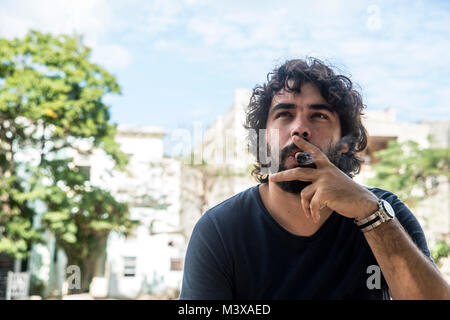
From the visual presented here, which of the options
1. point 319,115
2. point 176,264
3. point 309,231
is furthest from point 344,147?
point 176,264

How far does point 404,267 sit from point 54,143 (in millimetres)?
8055

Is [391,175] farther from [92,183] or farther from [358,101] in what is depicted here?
[358,101]

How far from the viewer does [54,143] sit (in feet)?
26.2

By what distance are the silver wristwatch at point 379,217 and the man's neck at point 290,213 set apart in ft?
0.50

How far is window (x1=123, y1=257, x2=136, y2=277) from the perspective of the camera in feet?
32.9

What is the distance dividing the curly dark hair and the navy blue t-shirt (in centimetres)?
20

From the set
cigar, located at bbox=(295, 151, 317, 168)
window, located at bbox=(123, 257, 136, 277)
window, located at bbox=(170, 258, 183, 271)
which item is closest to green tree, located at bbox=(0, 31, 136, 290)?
window, located at bbox=(123, 257, 136, 277)

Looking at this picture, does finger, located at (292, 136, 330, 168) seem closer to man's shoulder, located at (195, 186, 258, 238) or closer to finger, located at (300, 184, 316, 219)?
finger, located at (300, 184, 316, 219)

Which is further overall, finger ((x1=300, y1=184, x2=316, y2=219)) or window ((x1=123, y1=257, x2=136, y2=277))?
window ((x1=123, y1=257, x2=136, y2=277))

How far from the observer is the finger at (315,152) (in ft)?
2.27

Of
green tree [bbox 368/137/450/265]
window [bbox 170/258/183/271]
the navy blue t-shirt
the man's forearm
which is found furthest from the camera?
window [bbox 170/258/183/271]

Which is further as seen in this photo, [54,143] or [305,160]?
[54,143]

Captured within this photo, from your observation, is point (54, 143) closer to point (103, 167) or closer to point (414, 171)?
point (103, 167)

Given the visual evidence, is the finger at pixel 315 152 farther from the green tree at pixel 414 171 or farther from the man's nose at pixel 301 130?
the green tree at pixel 414 171
